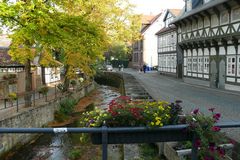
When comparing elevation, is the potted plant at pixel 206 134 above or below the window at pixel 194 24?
below

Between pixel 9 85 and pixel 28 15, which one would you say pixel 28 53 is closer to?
pixel 28 15

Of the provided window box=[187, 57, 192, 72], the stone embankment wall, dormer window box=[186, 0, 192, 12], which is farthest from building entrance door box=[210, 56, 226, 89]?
the stone embankment wall

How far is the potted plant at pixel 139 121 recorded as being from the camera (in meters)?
3.86

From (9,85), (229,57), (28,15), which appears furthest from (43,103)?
(229,57)

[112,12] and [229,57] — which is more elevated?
[112,12]

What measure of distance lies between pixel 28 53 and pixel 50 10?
134 inches

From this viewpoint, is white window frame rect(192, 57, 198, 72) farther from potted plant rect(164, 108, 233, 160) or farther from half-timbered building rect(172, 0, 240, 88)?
potted plant rect(164, 108, 233, 160)

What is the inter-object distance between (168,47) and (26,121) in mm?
31901

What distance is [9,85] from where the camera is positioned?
84.1 ft

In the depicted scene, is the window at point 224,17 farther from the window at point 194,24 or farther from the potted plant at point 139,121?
the potted plant at point 139,121

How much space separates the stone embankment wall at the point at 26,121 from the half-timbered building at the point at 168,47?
23342 millimetres

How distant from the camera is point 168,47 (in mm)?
45969

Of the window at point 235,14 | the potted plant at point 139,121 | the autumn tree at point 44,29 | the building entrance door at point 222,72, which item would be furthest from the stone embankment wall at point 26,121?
the window at point 235,14

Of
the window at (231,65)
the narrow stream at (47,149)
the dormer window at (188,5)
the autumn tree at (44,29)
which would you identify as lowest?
the narrow stream at (47,149)
